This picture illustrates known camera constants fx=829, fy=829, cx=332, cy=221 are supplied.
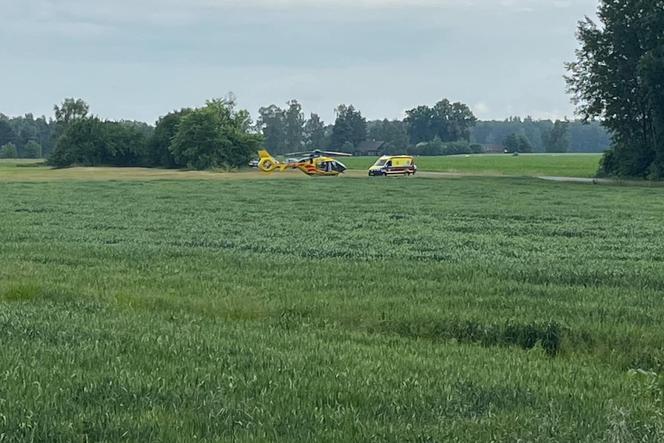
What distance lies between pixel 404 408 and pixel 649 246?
12742 millimetres

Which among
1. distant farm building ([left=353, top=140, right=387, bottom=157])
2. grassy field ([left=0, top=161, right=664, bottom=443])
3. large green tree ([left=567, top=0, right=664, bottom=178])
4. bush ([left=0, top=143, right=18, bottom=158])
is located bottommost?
bush ([left=0, top=143, right=18, bottom=158])

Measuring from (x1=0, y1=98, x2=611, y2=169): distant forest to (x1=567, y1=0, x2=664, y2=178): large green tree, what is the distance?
5.70m

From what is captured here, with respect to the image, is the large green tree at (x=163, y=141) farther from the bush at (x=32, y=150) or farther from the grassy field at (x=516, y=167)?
the bush at (x=32, y=150)

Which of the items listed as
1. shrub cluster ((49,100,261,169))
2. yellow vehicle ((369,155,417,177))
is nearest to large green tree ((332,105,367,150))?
shrub cluster ((49,100,261,169))

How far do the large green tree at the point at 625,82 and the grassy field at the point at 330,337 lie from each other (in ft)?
143

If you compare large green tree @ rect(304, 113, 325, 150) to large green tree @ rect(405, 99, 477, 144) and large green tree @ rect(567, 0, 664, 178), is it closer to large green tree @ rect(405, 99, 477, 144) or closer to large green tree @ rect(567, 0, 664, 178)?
large green tree @ rect(405, 99, 477, 144)

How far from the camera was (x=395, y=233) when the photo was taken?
2025 centimetres

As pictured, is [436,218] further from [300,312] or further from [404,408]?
[404,408]

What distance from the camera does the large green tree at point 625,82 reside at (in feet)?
191

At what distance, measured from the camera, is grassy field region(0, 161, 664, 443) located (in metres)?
5.58

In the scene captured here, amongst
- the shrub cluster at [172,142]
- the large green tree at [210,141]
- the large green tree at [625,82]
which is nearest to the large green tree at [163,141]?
the shrub cluster at [172,142]

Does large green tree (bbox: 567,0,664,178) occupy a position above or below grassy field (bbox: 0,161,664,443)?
above

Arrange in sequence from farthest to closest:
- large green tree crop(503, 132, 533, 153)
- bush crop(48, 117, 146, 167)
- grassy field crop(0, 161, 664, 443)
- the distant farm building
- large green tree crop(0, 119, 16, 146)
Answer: large green tree crop(503, 132, 533, 153) < large green tree crop(0, 119, 16, 146) < the distant farm building < bush crop(48, 117, 146, 167) < grassy field crop(0, 161, 664, 443)

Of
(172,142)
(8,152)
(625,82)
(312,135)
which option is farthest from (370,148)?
(625,82)
